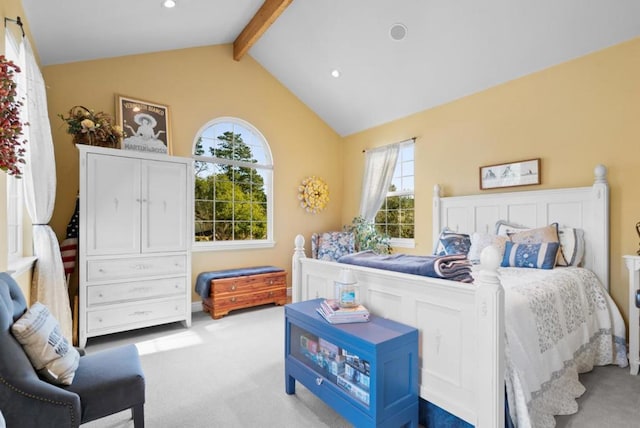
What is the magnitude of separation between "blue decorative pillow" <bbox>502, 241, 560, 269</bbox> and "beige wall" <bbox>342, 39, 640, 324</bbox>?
0.62 metres

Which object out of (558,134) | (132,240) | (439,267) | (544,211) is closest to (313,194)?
(132,240)

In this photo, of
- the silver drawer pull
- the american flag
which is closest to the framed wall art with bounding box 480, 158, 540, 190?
the silver drawer pull

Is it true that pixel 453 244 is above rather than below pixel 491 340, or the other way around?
above

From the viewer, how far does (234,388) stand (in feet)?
7.61

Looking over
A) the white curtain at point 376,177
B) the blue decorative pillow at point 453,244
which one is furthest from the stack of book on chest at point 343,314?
the white curtain at point 376,177

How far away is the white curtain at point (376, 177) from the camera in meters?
4.86

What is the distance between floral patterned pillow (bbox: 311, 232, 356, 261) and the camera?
5.09 metres

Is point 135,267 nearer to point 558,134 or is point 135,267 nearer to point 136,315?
point 136,315

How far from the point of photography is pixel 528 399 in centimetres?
156

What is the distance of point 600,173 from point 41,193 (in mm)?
4724

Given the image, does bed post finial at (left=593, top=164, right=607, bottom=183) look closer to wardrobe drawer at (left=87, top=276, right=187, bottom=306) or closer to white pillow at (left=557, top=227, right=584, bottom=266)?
white pillow at (left=557, top=227, right=584, bottom=266)

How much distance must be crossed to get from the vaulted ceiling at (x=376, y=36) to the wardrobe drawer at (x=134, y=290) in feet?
7.66

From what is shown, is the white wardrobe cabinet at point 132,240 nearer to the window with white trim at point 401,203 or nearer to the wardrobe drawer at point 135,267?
the wardrobe drawer at point 135,267

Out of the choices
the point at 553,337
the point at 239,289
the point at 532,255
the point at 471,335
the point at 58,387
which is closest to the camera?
the point at 58,387
